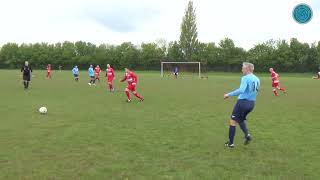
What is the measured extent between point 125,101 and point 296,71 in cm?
7223

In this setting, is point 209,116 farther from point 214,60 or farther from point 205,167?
point 214,60

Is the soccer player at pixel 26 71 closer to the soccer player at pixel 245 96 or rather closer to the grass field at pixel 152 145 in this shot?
the grass field at pixel 152 145

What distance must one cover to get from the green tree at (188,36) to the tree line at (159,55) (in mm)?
698

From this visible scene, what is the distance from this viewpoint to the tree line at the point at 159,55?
89062 mm

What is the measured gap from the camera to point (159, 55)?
9694cm

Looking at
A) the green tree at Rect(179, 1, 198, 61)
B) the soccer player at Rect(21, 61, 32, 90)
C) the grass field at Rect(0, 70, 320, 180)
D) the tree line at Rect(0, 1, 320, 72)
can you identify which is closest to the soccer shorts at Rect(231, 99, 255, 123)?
the grass field at Rect(0, 70, 320, 180)

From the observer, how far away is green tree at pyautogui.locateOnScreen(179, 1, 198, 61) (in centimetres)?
9469

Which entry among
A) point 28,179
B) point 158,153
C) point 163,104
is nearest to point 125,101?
point 163,104

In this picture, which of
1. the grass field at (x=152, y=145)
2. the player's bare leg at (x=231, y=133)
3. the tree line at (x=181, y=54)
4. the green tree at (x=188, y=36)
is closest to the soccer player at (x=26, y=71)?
the grass field at (x=152, y=145)

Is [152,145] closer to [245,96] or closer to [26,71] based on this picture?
[245,96]

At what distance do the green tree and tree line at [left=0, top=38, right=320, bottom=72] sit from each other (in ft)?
2.29

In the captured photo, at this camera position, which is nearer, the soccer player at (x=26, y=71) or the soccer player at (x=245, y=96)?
the soccer player at (x=245, y=96)

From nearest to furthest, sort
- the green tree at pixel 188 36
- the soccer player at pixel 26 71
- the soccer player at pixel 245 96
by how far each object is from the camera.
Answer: the soccer player at pixel 245 96 < the soccer player at pixel 26 71 < the green tree at pixel 188 36

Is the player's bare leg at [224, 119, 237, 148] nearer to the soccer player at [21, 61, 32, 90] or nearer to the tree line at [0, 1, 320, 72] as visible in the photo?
the soccer player at [21, 61, 32, 90]
